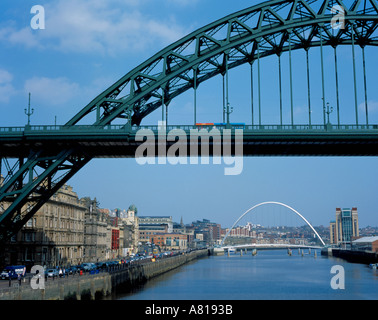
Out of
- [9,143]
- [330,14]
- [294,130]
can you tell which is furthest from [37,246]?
A: [330,14]

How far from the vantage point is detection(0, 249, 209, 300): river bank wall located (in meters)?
39.8

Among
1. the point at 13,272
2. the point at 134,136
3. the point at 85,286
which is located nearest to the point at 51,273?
the point at 13,272

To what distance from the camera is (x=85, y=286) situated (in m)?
52.6

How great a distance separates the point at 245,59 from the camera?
54.6 m

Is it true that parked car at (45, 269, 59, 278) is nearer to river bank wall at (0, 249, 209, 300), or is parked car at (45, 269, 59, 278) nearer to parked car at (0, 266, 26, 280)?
river bank wall at (0, 249, 209, 300)

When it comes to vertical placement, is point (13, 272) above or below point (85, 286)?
above

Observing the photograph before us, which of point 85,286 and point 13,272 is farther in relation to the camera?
point 13,272

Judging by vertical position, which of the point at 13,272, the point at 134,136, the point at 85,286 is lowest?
the point at 85,286

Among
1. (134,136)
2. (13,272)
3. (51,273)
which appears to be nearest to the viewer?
(134,136)

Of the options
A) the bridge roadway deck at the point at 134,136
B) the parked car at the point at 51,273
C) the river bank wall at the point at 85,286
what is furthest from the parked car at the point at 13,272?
the bridge roadway deck at the point at 134,136

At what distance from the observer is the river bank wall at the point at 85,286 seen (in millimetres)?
39844

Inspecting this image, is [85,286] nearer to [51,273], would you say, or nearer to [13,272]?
[13,272]

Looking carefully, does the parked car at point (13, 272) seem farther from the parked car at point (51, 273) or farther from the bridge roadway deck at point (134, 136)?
the bridge roadway deck at point (134, 136)
